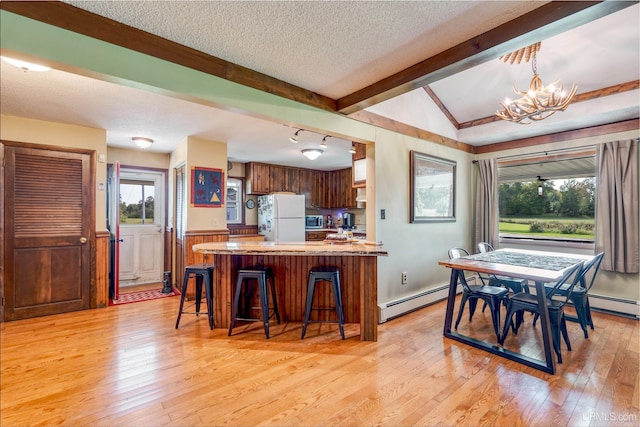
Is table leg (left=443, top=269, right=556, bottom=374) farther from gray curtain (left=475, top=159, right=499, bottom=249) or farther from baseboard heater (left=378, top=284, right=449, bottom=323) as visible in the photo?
gray curtain (left=475, top=159, right=499, bottom=249)

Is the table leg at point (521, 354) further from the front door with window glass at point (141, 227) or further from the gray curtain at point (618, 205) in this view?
the front door with window glass at point (141, 227)

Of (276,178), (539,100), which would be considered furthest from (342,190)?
(539,100)

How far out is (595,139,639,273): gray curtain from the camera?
3.31m

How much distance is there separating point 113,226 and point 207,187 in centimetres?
178

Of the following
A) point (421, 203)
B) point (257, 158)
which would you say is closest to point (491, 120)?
point (421, 203)

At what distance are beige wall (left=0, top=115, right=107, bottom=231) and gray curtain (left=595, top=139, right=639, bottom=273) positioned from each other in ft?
20.1

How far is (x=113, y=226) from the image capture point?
15.0 ft

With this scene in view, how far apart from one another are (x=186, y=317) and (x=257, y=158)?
10.2 feet

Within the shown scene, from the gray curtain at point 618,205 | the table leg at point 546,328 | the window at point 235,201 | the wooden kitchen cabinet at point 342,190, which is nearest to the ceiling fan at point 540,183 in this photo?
the gray curtain at point 618,205

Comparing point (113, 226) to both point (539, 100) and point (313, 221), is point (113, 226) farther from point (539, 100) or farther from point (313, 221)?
point (539, 100)

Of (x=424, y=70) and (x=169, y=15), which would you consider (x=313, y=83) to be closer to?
(x=424, y=70)

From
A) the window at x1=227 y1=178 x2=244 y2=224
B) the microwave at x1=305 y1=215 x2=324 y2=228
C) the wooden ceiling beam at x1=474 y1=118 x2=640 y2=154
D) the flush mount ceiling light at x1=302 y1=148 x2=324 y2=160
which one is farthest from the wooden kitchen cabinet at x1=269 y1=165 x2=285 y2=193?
the wooden ceiling beam at x1=474 y1=118 x2=640 y2=154

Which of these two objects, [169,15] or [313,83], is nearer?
[169,15]

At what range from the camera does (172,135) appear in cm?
392
